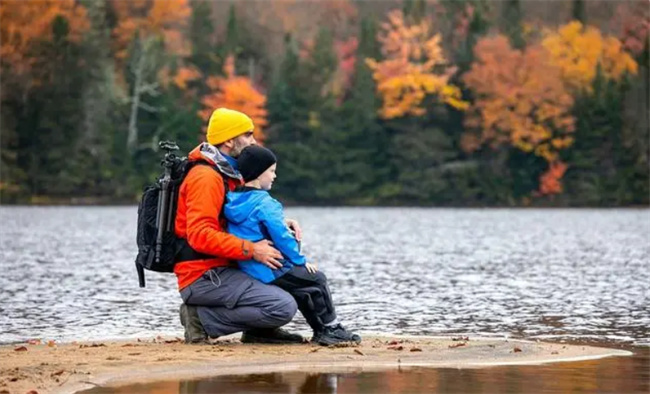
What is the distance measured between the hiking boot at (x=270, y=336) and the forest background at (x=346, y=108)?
72.0 m

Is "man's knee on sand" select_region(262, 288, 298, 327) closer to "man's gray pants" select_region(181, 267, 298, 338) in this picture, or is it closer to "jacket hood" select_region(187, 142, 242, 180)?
"man's gray pants" select_region(181, 267, 298, 338)

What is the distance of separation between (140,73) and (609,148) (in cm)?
2676

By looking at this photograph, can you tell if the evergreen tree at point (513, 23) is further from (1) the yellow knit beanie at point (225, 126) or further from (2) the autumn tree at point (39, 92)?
(1) the yellow knit beanie at point (225, 126)

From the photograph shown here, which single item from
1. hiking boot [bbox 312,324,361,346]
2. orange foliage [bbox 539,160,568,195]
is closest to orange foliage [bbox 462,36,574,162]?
orange foliage [bbox 539,160,568,195]

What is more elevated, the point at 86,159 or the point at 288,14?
the point at 288,14

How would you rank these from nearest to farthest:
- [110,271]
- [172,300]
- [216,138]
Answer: [216,138] → [172,300] → [110,271]

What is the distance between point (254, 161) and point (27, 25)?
80717 millimetres

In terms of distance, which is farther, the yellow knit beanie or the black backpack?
the yellow knit beanie

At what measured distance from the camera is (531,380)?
10.5 meters

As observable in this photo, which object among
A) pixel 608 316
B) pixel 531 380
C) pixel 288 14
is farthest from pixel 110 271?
pixel 288 14

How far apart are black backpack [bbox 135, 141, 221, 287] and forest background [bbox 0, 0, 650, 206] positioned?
72.2 m

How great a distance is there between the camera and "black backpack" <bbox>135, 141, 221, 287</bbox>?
12.4 m

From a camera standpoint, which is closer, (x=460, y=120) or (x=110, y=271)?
(x=110, y=271)

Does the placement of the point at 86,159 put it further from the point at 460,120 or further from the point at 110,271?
the point at 110,271
